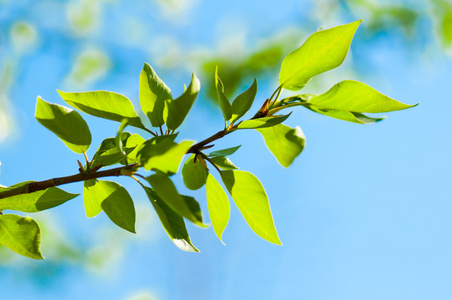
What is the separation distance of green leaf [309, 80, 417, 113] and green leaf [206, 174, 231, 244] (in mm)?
128

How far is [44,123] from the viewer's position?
372 millimetres

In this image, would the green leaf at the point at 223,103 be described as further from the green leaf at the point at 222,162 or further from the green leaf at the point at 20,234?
the green leaf at the point at 20,234

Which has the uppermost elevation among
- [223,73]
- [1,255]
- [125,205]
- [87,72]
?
[223,73]

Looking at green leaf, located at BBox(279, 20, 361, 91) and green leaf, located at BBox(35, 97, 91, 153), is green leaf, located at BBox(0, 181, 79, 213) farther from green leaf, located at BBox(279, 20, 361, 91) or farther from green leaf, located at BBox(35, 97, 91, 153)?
green leaf, located at BBox(279, 20, 361, 91)

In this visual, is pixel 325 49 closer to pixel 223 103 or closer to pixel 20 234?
pixel 223 103

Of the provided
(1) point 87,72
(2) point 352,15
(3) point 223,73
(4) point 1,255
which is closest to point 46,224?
(4) point 1,255

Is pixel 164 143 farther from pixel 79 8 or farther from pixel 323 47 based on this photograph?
pixel 79 8

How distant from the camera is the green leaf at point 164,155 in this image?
307 millimetres

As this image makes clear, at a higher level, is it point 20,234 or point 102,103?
point 102,103

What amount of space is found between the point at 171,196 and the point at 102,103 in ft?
0.50

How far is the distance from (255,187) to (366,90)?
5.5 inches

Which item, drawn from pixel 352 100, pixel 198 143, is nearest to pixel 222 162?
pixel 198 143

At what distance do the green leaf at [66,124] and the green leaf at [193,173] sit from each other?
102 mm

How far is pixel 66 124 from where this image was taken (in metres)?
0.39
